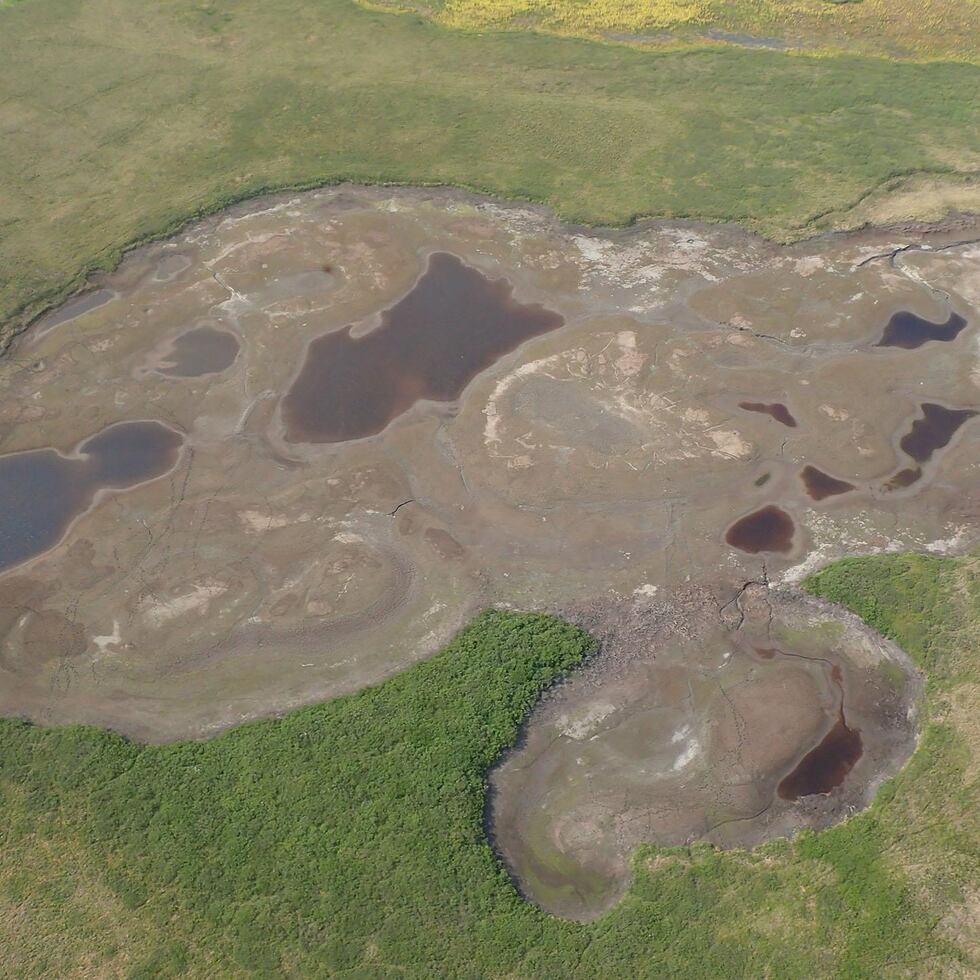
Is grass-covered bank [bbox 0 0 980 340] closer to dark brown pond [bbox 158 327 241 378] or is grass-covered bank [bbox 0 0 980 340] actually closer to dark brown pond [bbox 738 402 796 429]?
dark brown pond [bbox 158 327 241 378]

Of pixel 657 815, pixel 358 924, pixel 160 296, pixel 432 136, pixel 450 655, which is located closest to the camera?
pixel 358 924

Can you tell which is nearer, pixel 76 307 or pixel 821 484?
pixel 821 484

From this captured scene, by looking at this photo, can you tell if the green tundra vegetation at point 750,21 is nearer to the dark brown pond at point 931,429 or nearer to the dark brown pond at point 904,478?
the dark brown pond at point 931,429

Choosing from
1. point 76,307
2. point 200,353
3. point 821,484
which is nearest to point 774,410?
point 821,484

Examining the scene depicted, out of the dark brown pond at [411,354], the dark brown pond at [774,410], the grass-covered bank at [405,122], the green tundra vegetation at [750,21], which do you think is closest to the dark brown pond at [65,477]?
the dark brown pond at [411,354]

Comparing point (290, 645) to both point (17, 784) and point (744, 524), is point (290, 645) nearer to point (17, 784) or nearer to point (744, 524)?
point (17, 784)

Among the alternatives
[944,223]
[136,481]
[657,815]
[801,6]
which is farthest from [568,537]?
[801,6]

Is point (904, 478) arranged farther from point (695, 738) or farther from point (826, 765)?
point (695, 738)
